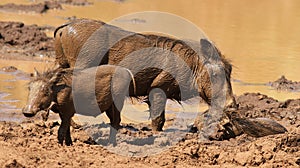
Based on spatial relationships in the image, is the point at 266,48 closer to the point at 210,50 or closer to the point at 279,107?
the point at 279,107

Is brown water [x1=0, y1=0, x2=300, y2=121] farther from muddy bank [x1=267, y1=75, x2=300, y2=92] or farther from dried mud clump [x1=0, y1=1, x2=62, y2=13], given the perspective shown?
dried mud clump [x1=0, y1=1, x2=62, y2=13]

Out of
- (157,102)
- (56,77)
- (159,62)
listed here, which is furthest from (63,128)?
(159,62)

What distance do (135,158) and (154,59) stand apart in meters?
2.10

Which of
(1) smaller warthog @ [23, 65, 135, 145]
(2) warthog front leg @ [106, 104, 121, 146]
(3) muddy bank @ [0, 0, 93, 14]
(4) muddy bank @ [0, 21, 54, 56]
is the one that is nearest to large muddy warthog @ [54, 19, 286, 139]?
(2) warthog front leg @ [106, 104, 121, 146]

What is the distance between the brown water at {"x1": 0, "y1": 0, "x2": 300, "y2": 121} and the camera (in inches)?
589

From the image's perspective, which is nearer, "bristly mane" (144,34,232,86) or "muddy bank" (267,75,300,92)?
"bristly mane" (144,34,232,86)

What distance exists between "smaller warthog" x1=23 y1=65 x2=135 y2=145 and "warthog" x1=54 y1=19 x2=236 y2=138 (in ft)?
3.07

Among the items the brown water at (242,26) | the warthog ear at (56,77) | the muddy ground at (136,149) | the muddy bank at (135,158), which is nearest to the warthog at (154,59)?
the muddy ground at (136,149)

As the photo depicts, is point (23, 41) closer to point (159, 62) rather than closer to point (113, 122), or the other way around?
point (159, 62)

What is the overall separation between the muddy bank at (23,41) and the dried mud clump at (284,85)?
4.76 metres

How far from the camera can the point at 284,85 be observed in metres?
13.9

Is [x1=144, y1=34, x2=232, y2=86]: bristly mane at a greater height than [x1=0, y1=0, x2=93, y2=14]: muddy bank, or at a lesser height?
greater

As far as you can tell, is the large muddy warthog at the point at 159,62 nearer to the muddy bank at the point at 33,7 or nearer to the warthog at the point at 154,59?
the warthog at the point at 154,59

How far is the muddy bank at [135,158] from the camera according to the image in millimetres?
7172
